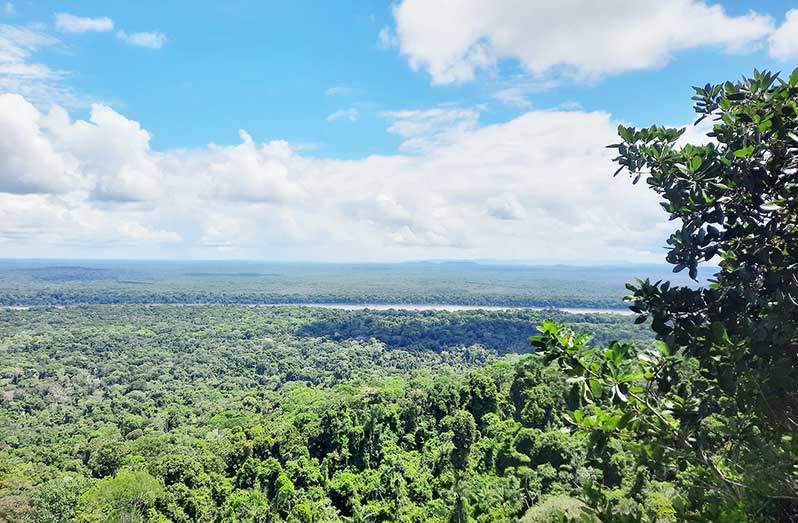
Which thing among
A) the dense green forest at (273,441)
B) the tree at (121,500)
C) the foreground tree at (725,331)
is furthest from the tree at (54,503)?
the foreground tree at (725,331)

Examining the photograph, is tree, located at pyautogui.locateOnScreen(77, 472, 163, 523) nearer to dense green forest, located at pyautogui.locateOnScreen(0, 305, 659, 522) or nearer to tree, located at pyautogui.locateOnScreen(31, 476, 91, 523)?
dense green forest, located at pyautogui.locateOnScreen(0, 305, 659, 522)

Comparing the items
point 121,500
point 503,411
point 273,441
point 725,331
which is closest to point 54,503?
point 121,500

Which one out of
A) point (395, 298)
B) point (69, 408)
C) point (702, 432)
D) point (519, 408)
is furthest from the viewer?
point (395, 298)

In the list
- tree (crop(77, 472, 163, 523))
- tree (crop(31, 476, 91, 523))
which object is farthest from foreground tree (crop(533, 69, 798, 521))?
tree (crop(31, 476, 91, 523))

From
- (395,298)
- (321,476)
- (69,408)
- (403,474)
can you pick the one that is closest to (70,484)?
(321,476)

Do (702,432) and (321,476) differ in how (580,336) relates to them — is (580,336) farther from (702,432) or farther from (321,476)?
(321,476)

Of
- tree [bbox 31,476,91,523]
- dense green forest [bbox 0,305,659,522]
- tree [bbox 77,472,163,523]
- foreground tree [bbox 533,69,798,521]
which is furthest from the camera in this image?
dense green forest [bbox 0,305,659,522]

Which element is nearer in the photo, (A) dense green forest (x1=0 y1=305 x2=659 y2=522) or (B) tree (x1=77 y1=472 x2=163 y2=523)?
(B) tree (x1=77 y1=472 x2=163 y2=523)
